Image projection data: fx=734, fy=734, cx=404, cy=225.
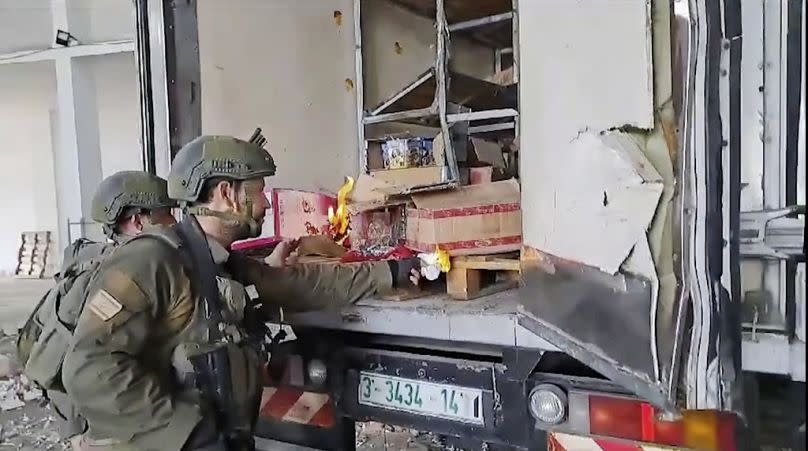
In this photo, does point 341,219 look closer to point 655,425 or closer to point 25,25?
point 655,425

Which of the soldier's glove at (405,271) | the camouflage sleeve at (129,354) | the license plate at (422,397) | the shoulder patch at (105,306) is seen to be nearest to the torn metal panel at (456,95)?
the soldier's glove at (405,271)

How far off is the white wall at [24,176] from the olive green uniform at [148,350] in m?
12.3

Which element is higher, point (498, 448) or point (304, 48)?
point (304, 48)

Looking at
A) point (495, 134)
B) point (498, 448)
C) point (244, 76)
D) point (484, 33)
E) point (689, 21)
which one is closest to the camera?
point (689, 21)

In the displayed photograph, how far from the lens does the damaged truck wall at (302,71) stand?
10.5ft

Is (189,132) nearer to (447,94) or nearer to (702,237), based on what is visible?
(447,94)

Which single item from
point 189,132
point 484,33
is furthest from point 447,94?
point 189,132

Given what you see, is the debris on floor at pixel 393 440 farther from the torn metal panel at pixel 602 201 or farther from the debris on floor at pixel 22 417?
the torn metal panel at pixel 602 201

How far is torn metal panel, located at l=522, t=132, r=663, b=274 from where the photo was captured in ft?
4.90

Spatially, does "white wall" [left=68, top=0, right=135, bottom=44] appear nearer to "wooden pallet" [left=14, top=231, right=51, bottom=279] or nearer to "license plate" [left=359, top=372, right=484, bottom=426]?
"license plate" [left=359, top=372, right=484, bottom=426]

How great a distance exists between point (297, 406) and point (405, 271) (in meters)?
0.62

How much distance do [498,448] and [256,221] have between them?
3.32ft

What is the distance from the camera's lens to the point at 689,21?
137 centimetres

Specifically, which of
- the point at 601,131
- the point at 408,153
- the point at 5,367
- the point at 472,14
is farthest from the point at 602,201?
the point at 5,367
